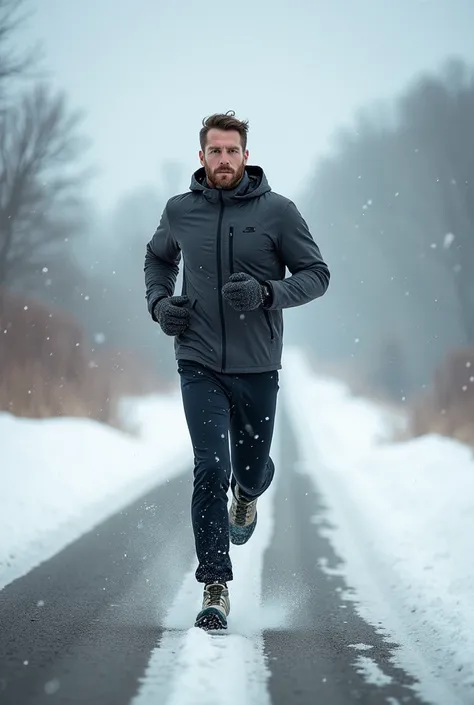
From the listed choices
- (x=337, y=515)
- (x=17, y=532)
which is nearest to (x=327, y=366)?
(x=337, y=515)

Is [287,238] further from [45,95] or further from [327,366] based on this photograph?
[327,366]

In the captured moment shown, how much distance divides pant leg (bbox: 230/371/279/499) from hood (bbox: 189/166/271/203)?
0.84 m

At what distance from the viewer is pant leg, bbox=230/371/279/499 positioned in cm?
346

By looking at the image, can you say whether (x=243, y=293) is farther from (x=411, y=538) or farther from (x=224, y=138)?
(x=411, y=538)

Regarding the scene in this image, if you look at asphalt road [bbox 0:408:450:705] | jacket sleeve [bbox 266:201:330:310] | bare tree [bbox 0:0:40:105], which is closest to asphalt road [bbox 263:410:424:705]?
asphalt road [bbox 0:408:450:705]

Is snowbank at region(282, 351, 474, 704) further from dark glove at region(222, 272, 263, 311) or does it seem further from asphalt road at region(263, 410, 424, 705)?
dark glove at region(222, 272, 263, 311)

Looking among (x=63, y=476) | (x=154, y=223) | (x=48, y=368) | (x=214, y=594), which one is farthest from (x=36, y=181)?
(x=154, y=223)

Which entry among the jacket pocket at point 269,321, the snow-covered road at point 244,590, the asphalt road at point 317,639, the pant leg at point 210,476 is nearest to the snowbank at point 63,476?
the snow-covered road at point 244,590

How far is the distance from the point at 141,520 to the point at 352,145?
20233mm

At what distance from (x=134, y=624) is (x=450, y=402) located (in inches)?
359

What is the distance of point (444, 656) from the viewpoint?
2854 mm

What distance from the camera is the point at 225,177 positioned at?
11.2 feet

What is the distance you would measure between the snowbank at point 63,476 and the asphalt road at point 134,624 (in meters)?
0.27

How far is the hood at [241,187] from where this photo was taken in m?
3.41
